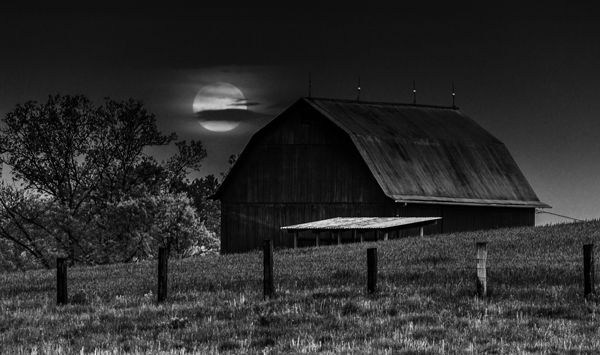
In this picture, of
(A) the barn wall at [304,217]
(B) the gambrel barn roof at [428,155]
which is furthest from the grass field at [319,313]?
(B) the gambrel barn roof at [428,155]

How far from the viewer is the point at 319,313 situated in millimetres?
20141

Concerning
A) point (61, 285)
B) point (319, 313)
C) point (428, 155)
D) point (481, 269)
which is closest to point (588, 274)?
point (481, 269)

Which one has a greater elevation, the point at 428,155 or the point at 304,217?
the point at 428,155

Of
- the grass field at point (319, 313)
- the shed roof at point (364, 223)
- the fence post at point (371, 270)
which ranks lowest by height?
the grass field at point (319, 313)

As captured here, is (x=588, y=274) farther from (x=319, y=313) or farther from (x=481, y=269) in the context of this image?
(x=319, y=313)

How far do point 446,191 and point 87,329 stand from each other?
4394cm

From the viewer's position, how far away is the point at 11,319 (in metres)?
21.0

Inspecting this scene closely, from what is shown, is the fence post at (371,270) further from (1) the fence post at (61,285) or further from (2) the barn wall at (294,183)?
(2) the barn wall at (294,183)

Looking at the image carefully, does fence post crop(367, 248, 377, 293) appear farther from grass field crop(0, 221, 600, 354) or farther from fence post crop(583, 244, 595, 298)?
fence post crop(583, 244, 595, 298)

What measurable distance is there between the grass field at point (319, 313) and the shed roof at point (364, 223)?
17.6m

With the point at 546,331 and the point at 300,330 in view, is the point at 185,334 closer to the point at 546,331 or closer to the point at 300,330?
the point at 300,330

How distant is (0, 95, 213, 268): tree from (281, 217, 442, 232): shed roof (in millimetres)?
15543

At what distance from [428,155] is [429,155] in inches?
3.6

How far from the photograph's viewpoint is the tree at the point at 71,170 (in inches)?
2579
